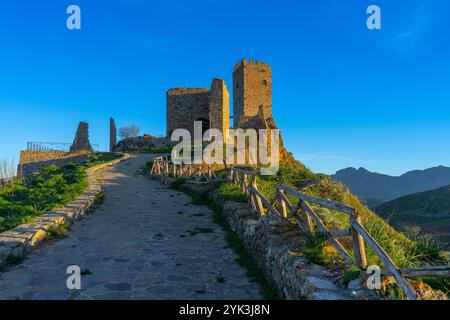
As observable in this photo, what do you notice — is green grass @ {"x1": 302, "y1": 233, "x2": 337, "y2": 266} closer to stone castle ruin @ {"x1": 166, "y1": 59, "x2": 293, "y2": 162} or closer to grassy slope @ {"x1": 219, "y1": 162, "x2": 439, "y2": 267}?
grassy slope @ {"x1": 219, "y1": 162, "x2": 439, "y2": 267}

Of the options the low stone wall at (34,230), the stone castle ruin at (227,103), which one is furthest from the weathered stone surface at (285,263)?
the stone castle ruin at (227,103)

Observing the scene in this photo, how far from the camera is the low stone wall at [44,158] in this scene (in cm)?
4090

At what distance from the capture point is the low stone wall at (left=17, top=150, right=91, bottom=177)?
4090cm

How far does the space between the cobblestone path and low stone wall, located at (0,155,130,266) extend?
0.28 m

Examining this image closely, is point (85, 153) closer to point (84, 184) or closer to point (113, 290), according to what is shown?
point (84, 184)

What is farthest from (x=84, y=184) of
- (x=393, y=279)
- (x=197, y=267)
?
(x=393, y=279)

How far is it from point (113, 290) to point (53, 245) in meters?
3.43

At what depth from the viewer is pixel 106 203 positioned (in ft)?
44.6

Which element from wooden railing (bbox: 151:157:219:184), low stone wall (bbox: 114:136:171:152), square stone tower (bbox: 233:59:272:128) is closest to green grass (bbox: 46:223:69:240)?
wooden railing (bbox: 151:157:219:184)

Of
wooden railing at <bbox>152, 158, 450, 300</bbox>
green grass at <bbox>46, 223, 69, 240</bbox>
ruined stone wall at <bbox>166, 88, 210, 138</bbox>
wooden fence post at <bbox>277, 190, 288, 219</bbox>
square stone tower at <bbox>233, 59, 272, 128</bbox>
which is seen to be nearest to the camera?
wooden railing at <bbox>152, 158, 450, 300</bbox>

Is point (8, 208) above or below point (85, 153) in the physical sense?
below

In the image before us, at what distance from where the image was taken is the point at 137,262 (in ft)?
23.2

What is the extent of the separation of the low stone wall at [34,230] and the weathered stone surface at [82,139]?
37.3m
